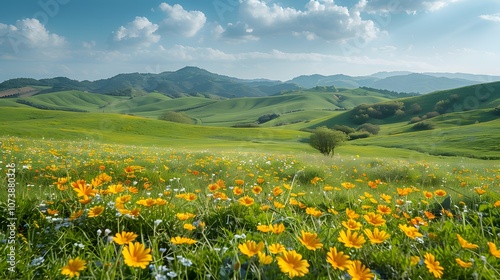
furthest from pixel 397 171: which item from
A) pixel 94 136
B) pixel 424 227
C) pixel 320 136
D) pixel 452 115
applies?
pixel 452 115

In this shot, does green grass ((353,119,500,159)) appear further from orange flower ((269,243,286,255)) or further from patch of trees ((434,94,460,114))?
orange flower ((269,243,286,255))

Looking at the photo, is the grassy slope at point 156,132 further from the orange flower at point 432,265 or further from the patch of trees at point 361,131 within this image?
the orange flower at point 432,265

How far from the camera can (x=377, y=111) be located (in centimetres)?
14625

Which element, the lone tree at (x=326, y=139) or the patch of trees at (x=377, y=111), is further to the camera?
the patch of trees at (x=377, y=111)

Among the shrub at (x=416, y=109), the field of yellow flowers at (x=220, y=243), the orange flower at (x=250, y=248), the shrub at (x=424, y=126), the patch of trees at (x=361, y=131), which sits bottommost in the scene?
the patch of trees at (x=361, y=131)

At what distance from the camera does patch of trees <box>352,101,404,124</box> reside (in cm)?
14250

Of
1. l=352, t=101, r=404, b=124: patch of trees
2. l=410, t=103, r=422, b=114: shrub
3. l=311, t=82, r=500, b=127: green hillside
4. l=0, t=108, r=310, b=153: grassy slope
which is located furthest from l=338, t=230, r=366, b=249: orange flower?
l=410, t=103, r=422, b=114: shrub

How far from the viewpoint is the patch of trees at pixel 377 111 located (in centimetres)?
14250

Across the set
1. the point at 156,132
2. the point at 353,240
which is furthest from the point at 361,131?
the point at 353,240

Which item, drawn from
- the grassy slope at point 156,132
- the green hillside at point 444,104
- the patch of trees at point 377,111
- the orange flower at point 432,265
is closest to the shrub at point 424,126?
the green hillside at point 444,104

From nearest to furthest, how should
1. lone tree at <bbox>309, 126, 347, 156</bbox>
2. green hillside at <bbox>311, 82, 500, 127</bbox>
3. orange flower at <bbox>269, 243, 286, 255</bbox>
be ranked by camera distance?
orange flower at <bbox>269, 243, 286, 255</bbox>, lone tree at <bbox>309, 126, 347, 156</bbox>, green hillside at <bbox>311, 82, 500, 127</bbox>

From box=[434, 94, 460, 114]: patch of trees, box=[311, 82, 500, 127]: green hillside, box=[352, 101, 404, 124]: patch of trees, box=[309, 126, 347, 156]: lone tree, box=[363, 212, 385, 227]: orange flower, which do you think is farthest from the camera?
box=[352, 101, 404, 124]: patch of trees

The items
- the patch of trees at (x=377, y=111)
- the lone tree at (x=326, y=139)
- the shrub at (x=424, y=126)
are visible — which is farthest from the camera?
the patch of trees at (x=377, y=111)

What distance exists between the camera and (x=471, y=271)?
89.4 inches
